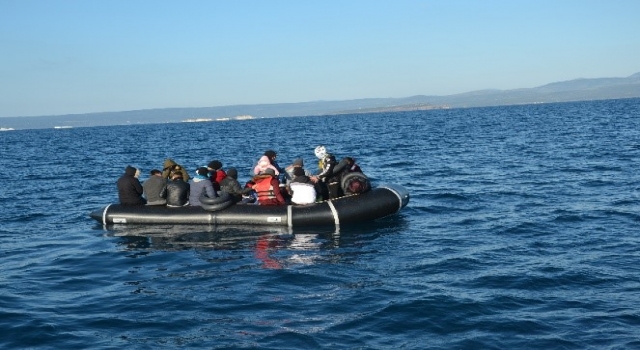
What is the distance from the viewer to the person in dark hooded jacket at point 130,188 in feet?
Answer: 57.4

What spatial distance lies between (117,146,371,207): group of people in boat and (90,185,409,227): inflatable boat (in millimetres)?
252

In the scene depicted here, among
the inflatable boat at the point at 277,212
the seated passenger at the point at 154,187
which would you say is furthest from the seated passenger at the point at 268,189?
the seated passenger at the point at 154,187

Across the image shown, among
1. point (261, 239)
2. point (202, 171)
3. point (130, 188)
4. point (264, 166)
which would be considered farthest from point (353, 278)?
point (130, 188)

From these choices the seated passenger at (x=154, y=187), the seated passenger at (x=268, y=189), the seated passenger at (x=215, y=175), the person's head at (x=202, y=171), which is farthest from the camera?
the seated passenger at (x=215, y=175)

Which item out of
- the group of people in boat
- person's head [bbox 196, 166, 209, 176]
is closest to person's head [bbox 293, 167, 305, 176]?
the group of people in boat

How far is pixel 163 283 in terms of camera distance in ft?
39.4

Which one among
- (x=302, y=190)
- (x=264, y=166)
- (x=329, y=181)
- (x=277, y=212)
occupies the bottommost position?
(x=277, y=212)

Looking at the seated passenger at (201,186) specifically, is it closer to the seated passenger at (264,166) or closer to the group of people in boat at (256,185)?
the group of people in boat at (256,185)

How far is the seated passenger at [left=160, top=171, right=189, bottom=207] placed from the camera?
1714 cm

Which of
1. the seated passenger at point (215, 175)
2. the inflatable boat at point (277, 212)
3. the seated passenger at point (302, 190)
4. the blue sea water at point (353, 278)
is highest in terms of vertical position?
the seated passenger at point (215, 175)

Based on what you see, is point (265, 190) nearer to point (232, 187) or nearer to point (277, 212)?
point (277, 212)

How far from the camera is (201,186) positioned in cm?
1686

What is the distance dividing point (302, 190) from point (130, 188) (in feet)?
13.8

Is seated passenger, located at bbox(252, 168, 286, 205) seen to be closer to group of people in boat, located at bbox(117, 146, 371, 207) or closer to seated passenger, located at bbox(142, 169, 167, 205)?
group of people in boat, located at bbox(117, 146, 371, 207)
